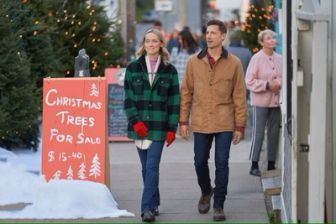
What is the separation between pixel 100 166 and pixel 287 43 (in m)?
2.27

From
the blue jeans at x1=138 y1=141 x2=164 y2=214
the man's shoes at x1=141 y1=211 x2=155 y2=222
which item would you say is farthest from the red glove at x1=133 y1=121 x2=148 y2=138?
the man's shoes at x1=141 y1=211 x2=155 y2=222

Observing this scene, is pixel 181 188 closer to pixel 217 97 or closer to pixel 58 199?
pixel 58 199

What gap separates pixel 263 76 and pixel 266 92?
0.62 ft

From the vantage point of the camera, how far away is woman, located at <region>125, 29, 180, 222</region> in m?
8.44

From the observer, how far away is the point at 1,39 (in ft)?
37.9

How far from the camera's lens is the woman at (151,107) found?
8.44 meters

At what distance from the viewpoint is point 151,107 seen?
845 centimetres

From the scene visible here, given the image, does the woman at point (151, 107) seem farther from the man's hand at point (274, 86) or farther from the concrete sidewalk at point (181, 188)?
the man's hand at point (274, 86)

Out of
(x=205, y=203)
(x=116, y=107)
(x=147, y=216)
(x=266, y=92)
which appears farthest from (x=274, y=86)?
(x=116, y=107)

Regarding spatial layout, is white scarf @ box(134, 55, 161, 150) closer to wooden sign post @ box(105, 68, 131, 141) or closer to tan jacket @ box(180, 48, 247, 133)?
tan jacket @ box(180, 48, 247, 133)

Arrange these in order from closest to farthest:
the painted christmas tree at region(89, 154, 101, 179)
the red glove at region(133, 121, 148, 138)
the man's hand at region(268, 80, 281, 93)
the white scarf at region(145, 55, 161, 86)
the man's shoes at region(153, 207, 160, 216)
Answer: the red glove at region(133, 121, 148, 138), the white scarf at region(145, 55, 161, 86), the man's shoes at region(153, 207, 160, 216), the painted christmas tree at region(89, 154, 101, 179), the man's hand at region(268, 80, 281, 93)

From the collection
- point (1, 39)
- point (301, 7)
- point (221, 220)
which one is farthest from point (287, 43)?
point (1, 39)

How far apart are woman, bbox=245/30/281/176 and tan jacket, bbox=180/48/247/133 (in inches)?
86.5

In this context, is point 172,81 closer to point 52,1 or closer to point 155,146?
point 155,146
